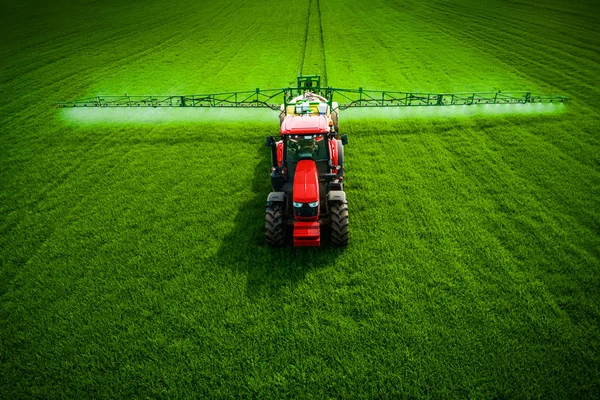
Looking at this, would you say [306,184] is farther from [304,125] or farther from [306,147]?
[304,125]

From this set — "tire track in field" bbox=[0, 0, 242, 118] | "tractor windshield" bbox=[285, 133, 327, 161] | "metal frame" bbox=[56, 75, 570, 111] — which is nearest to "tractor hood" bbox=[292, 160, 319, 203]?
"tractor windshield" bbox=[285, 133, 327, 161]

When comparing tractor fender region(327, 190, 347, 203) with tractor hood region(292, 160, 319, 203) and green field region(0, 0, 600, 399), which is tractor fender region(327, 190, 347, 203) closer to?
tractor hood region(292, 160, 319, 203)

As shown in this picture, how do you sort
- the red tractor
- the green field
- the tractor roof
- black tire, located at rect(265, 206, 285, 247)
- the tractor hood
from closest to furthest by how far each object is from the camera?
the green field
the tractor hood
the red tractor
black tire, located at rect(265, 206, 285, 247)
the tractor roof

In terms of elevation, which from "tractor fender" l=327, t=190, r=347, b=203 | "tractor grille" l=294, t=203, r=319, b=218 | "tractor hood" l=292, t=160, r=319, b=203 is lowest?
"tractor grille" l=294, t=203, r=319, b=218

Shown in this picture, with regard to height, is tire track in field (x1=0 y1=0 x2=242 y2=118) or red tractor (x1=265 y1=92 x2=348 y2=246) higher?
tire track in field (x1=0 y1=0 x2=242 y2=118)

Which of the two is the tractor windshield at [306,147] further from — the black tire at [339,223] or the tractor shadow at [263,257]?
the tractor shadow at [263,257]

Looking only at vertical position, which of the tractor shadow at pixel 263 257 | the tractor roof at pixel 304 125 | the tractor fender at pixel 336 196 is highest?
the tractor roof at pixel 304 125

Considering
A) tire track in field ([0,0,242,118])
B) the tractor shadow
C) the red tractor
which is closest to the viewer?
the tractor shadow

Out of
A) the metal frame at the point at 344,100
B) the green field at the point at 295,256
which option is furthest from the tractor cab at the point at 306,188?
the metal frame at the point at 344,100
